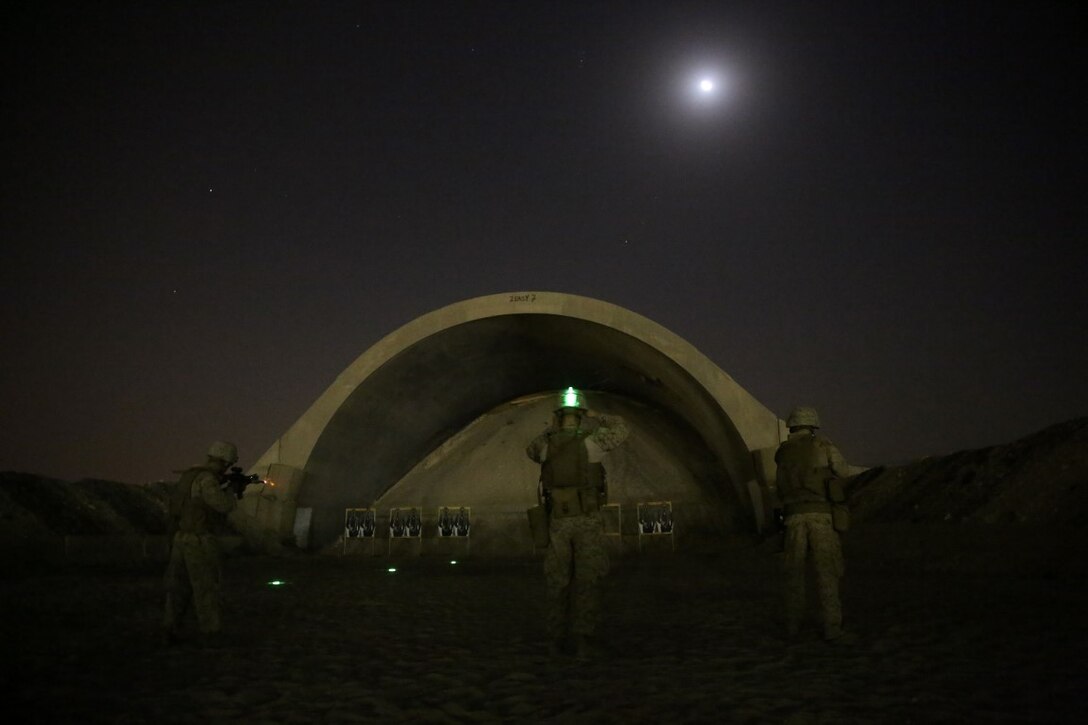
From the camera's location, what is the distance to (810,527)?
22.5 ft

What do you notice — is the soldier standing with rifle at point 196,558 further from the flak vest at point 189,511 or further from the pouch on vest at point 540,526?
the pouch on vest at point 540,526

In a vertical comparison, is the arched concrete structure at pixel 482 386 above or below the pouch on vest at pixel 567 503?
above

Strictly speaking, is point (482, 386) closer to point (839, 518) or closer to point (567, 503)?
point (567, 503)

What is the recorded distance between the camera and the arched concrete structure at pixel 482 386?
54.5ft

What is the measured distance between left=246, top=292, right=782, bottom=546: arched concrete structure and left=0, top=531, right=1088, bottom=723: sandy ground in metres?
6.35

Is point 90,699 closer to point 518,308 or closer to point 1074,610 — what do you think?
point 1074,610

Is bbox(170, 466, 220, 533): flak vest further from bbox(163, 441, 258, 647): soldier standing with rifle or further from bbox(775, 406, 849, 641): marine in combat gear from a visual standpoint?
bbox(775, 406, 849, 641): marine in combat gear

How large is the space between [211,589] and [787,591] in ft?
16.5

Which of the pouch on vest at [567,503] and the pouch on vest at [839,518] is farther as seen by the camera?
the pouch on vest at [839,518]

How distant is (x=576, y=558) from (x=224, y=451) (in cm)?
349

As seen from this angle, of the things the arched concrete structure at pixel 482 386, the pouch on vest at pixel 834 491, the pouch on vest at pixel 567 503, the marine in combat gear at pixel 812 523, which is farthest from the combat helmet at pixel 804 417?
the arched concrete structure at pixel 482 386

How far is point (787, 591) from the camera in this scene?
6852 millimetres

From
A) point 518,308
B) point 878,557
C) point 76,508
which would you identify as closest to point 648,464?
point 518,308

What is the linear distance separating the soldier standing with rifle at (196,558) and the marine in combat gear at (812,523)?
4.91 metres
